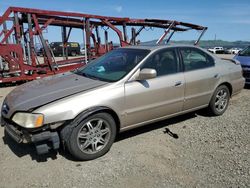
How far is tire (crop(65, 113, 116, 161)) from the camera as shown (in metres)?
3.15

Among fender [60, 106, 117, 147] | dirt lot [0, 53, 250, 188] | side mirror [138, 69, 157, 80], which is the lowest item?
dirt lot [0, 53, 250, 188]

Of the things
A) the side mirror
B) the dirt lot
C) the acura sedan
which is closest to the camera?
the dirt lot

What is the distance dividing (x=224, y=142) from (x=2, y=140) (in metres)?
3.67

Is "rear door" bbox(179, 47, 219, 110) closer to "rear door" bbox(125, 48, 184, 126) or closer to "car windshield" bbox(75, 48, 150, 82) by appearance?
"rear door" bbox(125, 48, 184, 126)

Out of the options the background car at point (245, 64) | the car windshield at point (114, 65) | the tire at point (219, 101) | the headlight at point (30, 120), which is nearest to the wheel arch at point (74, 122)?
the headlight at point (30, 120)

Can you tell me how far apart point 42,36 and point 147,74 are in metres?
7.00

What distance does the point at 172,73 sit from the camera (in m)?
4.11

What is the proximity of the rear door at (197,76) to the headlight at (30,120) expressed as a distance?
255cm

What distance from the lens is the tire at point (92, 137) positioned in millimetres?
3147

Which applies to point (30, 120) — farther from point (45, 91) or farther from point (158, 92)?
point (158, 92)

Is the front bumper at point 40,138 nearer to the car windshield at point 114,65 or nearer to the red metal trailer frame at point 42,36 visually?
the car windshield at point 114,65

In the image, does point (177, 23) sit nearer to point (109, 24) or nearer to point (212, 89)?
point (109, 24)

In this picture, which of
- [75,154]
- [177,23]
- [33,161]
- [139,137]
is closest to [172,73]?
[139,137]

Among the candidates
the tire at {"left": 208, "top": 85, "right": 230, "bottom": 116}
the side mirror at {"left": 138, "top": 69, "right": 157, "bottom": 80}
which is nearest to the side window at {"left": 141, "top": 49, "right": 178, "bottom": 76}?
the side mirror at {"left": 138, "top": 69, "right": 157, "bottom": 80}
